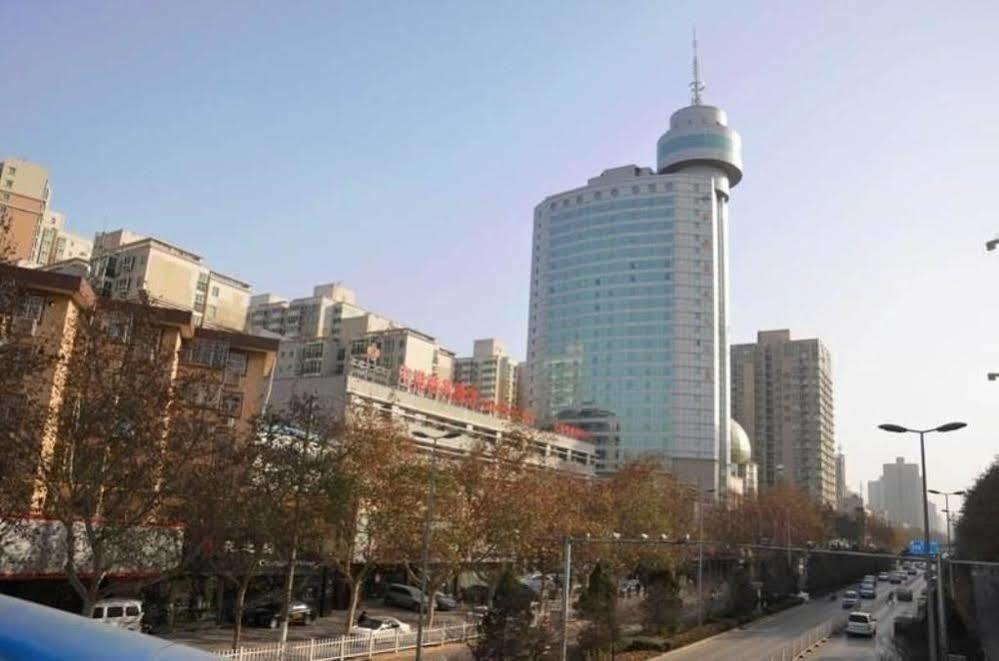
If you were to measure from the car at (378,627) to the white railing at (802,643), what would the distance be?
1595 centimetres

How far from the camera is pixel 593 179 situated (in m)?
128

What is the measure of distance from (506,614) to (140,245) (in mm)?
66600

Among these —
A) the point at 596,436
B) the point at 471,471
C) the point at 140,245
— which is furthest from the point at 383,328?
the point at 471,471

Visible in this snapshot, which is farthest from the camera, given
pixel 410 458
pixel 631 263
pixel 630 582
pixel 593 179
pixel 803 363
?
pixel 803 363

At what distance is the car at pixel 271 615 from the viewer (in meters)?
34.8

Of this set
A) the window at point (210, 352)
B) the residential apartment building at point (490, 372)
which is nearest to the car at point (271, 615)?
the window at point (210, 352)

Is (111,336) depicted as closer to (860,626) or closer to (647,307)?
(860,626)

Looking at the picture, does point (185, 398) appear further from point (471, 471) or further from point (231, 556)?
point (471, 471)

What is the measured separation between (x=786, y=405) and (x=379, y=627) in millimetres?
153398

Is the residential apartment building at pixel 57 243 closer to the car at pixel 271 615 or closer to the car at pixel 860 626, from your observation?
the car at pixel 271 615

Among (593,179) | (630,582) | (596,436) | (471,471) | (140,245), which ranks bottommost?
(630,582)

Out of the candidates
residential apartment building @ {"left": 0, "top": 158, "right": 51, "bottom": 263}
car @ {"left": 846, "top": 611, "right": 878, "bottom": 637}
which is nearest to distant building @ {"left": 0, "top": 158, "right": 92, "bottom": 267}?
residential apartment building @ {"left": 0, "top": 158, "right": 51, "bottom": 263}

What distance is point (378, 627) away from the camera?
33.6 meters

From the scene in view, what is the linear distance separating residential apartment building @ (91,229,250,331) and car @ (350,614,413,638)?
39.5 metres
